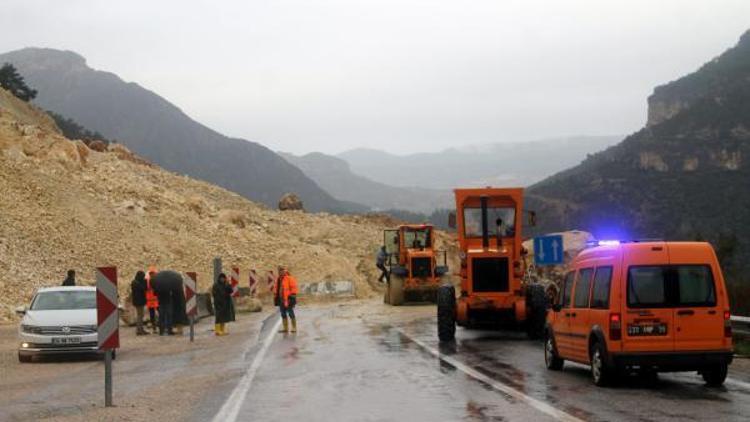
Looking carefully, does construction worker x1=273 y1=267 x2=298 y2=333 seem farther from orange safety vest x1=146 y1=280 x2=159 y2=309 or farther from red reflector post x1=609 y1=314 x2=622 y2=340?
red reflector post x1=609 y1=314 x2=622 y2=340

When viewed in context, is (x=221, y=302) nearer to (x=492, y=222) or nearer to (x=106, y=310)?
(x=492, y=222)

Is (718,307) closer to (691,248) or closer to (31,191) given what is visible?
(691,248)

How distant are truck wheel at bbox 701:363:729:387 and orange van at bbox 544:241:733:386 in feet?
0.04

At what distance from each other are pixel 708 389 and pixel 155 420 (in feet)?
24.3

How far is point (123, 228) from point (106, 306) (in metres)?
42.0

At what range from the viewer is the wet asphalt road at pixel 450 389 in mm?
11164

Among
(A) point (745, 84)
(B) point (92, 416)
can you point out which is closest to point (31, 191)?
(B) point (92, 416)

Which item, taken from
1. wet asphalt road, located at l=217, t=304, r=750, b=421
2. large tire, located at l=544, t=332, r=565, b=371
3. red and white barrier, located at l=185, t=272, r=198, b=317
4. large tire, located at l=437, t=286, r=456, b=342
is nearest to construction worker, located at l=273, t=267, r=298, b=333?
red and white barrier, located at l=185, t=272, r=198, b=317

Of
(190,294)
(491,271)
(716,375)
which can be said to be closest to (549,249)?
(491,271)

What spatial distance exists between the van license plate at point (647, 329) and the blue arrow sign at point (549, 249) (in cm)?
1345

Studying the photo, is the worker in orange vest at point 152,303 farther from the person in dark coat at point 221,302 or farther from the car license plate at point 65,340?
the car license plate at point 65,340

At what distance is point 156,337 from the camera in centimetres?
2702

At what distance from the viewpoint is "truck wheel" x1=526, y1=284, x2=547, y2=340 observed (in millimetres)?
22594

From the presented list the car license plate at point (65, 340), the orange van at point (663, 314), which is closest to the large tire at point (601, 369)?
the orange van at point (663, 314)
